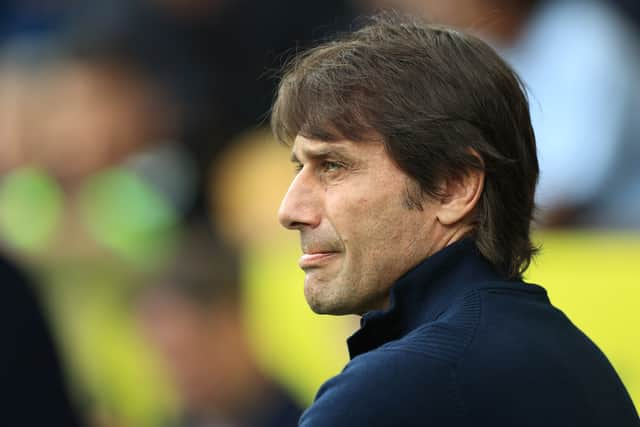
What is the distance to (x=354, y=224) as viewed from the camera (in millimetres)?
2549

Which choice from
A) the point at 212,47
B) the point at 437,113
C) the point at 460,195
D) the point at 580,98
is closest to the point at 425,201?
the point at 460,195

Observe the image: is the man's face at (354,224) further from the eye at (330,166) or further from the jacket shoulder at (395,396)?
the jacket shoulder at (395,396)

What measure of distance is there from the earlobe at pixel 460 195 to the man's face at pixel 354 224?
3 cm

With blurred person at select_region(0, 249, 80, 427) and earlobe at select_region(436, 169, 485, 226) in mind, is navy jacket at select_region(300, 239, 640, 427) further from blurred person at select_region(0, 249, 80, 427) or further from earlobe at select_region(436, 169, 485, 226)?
blurred person at select_region(0, 249, 80, 427)

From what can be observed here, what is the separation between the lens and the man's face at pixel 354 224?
8.28ft

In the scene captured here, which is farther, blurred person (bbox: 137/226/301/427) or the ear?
blurred person (bbox: 137/226/301/427)

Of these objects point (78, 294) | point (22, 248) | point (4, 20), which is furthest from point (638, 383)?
point (4, 20)

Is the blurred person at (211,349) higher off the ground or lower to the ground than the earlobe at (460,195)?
lower

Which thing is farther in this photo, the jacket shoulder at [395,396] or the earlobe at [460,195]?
the earlobe at [460,195]

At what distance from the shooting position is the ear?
2.54 m

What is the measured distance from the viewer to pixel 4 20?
7875mm

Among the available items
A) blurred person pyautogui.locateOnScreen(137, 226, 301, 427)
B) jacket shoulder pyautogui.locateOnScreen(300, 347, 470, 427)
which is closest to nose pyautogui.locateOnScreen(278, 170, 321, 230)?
jacket shoulder pyautogui.locateOnScreen(300, 347, 470, 427)

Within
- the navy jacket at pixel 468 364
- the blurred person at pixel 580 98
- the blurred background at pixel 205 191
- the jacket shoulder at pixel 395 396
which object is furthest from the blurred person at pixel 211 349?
the jacket shoulder at pixel 395 396

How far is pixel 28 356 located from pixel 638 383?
2.32 meters
